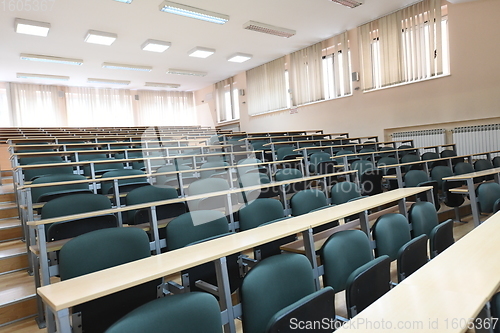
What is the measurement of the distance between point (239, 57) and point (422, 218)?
825 cm

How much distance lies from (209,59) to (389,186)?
22.9ft

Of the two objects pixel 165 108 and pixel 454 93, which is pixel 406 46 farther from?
pixel 165 108

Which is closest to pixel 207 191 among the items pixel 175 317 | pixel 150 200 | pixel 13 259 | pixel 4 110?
pixel 150 200

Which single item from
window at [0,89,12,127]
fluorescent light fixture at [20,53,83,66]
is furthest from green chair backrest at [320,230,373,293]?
window at [0,89,12,127]

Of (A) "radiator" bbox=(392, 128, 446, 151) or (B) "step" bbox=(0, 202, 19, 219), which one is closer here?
(B) "step" bbox=(0, 202, 19, 219)

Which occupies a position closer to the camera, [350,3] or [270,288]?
[270,288]

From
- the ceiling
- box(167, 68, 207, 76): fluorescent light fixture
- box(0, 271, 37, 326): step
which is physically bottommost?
box(0, 271, 37, 326): step

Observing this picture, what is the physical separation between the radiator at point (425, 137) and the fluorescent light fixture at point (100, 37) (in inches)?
273

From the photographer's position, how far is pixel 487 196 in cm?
339

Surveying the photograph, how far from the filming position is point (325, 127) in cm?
932

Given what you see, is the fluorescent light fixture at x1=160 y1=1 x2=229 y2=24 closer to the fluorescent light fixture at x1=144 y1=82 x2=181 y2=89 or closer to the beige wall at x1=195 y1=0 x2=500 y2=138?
the beige wall at x1=195 y1=0 x2=500 y2=138

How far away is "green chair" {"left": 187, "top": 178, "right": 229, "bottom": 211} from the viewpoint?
10.8ft

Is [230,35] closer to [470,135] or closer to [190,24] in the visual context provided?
[190,24]

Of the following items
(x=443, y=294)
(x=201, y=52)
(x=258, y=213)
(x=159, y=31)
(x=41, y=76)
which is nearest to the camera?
(x=443, y=294)
